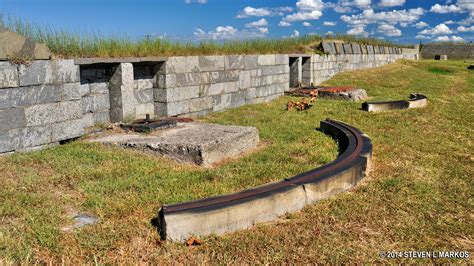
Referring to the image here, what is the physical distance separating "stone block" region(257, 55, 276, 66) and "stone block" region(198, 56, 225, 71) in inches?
78.3

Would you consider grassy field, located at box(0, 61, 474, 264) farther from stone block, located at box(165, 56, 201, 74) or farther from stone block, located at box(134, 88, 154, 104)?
stone block, located at box(165, 56, 201, 74)

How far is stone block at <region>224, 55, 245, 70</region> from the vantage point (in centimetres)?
984

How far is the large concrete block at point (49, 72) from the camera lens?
531 centimetres

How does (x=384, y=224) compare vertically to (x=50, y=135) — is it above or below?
below

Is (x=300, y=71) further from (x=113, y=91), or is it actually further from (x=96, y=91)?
(x=96, y=91)

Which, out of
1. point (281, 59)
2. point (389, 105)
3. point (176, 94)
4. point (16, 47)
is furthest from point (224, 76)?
point (16, 47)

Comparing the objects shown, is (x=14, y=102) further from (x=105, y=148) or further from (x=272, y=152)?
(x=272, y=152)

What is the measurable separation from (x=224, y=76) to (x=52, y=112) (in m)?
4.83

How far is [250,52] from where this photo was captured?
11500 millimetres

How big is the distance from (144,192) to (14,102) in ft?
8.37

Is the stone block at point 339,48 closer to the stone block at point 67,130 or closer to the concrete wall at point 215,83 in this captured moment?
the concrete wall at point 215,83

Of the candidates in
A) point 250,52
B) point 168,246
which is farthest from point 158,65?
point 168,246

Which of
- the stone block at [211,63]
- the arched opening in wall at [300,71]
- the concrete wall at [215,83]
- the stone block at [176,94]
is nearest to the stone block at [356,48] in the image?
the arched opening in wall at [300,71]

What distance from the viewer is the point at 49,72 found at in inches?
220
